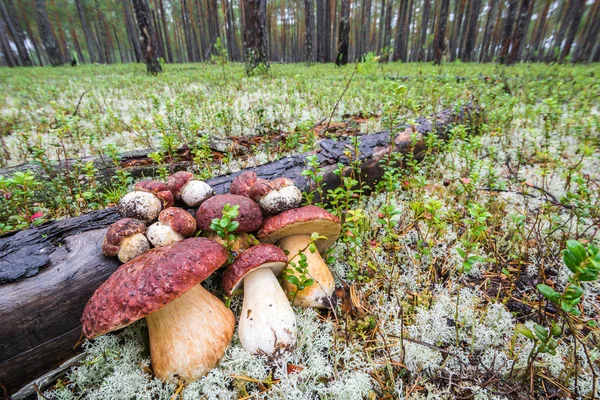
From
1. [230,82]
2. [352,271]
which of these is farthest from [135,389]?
[230,82]

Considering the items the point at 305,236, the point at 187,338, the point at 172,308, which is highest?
the point at 305,236

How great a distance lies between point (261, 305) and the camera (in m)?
1.89

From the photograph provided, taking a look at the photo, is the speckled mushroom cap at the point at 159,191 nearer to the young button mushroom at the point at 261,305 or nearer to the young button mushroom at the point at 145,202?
the young button mushroom at the point at 145,202

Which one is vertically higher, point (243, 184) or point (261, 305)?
point (243, 184)

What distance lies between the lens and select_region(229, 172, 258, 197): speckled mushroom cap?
2.33 meters

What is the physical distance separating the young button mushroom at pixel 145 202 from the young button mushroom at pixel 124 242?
0.14 meters

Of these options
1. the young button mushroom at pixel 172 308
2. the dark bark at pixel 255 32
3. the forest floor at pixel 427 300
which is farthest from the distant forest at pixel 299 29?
the young button mushroom at pixel 172 308

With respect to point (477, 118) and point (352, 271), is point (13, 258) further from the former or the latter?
point (477, 118)

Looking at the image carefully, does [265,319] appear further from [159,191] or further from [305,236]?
[159,191]

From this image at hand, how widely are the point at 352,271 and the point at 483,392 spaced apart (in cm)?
113

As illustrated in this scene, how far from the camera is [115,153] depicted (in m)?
3.19

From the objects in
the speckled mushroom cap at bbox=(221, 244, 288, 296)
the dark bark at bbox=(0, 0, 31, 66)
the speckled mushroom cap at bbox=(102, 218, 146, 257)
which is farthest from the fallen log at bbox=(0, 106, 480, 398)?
the dark bark at bbox=(0, 0, 31, 66)

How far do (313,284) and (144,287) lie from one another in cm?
115

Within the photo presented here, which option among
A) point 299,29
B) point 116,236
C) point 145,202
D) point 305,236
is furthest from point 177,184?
point 299,29
